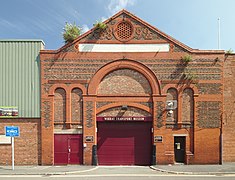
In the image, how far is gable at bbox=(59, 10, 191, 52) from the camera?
15148 mm

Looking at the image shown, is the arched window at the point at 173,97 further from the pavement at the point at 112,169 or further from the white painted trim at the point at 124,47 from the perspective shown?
the pavement at the point at 112,169

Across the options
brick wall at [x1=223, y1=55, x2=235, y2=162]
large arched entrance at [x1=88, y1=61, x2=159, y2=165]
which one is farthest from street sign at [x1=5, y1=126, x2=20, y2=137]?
brick wall at [x1=223, y1=55, x2=235, y2=162]

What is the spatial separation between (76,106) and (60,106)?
3.66 feet

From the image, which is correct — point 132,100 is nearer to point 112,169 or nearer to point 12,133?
point 112,169

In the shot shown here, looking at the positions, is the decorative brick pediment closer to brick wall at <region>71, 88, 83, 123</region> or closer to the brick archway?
the brick archway

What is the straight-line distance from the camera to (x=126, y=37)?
1528 centimetres

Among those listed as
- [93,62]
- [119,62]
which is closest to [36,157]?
[93,62]

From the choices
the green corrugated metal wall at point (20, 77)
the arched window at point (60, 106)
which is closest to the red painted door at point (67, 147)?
the arched window at point (60, 106)

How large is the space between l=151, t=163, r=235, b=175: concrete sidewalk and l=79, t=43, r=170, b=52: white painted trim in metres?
7.89

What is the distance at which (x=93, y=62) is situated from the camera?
49.5ft

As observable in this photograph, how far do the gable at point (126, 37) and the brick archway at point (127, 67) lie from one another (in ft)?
3.31

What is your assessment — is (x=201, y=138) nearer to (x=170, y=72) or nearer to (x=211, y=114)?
(x=211, y=114)

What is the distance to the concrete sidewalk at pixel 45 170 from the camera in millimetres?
12703

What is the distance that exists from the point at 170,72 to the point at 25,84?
10156mm
